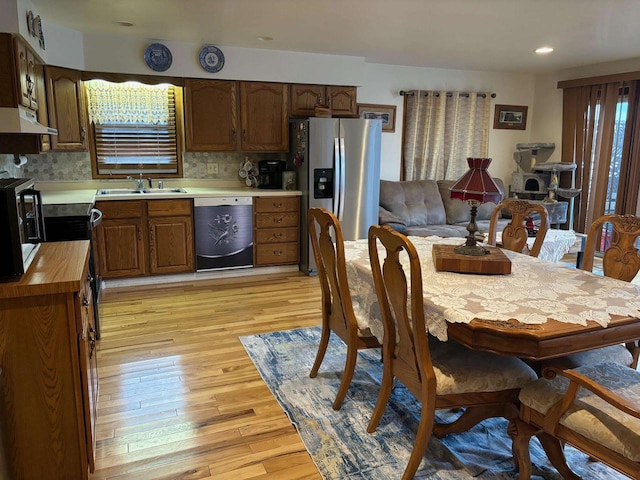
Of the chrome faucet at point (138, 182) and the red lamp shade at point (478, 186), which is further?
the chrome faucet at point (138, 182)

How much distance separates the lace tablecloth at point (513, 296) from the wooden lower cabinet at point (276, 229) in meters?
2.49

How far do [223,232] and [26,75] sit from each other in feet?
7.00

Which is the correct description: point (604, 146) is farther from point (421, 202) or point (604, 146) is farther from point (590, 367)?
point (590, 367)

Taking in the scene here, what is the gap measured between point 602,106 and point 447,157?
1860 millimetres

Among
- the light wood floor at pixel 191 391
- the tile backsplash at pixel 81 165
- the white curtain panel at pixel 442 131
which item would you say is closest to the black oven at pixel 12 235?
the light wood floor at pixel 191 391

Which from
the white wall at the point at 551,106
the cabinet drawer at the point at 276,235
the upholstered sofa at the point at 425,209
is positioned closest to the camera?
the cabinet drawer at the point at 276,235

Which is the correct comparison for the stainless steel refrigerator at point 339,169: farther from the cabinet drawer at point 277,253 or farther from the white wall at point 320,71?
the white wall at point 320,71

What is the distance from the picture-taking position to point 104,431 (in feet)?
7.55

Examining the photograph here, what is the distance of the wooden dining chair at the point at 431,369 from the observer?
181cm

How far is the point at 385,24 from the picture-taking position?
390 centimetres

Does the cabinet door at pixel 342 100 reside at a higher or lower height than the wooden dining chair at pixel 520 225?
higher

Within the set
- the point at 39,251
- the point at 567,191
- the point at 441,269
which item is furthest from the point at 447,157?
the point at 39,251

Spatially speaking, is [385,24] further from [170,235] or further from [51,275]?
[51,275]

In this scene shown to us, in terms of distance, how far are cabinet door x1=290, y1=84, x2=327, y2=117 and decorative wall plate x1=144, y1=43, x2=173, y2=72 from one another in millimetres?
1283
